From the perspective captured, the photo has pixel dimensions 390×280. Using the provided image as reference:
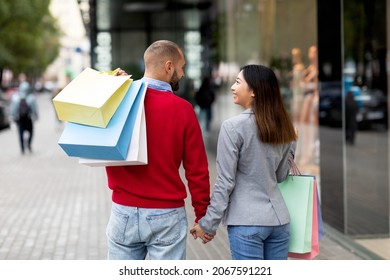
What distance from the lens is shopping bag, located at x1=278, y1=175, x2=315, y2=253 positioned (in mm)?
3838

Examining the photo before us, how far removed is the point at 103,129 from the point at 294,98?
10234mm

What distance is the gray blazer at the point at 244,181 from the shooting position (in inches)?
144

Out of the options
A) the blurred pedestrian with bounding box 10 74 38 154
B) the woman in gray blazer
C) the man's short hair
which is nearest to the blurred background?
the blurred pedestrian with bounding box 10 74 38 154

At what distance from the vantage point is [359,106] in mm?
9109

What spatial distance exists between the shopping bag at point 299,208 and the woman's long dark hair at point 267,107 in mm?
241

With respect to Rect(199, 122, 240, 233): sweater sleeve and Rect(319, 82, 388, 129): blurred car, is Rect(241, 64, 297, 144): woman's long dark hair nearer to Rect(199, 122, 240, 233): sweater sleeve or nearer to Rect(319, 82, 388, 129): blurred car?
Rect(199, 122, 240, 233): sweater sleeve

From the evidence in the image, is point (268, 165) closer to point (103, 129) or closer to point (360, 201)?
point (103, 129)

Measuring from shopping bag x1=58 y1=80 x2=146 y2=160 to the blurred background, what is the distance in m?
4.44

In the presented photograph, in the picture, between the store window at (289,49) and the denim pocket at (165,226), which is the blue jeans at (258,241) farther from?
the store window at (289,49)

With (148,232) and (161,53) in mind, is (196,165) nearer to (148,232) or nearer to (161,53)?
(148,232)

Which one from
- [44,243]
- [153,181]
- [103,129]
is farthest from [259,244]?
[44,243]
